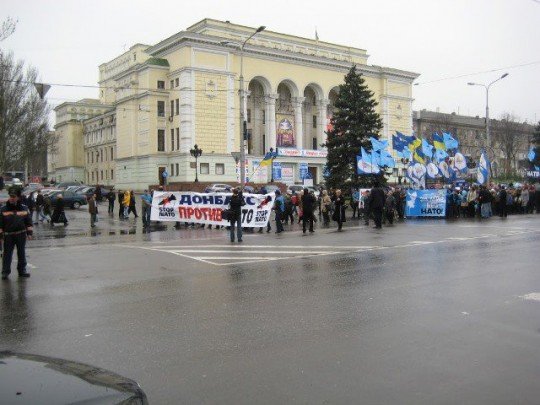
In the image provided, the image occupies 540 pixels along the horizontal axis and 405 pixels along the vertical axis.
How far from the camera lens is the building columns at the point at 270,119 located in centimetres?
6938

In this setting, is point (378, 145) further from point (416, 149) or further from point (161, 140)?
point (161, 140)

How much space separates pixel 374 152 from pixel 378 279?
2666 cm

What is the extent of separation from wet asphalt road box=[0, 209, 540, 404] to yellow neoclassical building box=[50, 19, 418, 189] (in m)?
45.7

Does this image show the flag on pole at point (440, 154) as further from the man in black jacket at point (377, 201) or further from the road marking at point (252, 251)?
the road marking at point (252, 251)

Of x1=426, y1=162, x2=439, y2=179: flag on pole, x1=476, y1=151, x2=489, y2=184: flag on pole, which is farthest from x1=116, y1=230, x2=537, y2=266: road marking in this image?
x1=476, y1=151, x2=489, y2=184: flag on pole

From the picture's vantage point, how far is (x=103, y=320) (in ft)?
25.2

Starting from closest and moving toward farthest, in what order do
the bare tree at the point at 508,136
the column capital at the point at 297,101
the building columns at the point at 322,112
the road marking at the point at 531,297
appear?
the road marking at the point at 531,297, the column capital at the point at 297,101, the building columns at the point at 322,112, the bare tree at the point at 508,136

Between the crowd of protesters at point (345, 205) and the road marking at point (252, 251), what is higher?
the crowd of protesters at point (345, 205)

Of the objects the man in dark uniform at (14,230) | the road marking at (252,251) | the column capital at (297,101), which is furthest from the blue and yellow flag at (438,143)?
the column capital at (297,101)

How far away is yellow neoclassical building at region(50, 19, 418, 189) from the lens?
61.7 metres

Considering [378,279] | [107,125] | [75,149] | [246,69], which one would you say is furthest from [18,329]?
[75,149]

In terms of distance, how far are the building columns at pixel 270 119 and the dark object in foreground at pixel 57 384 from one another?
66.5m

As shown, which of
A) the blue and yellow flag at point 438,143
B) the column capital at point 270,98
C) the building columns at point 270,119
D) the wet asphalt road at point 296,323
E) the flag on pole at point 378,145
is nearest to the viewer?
the wet asphalt road at point 296,323

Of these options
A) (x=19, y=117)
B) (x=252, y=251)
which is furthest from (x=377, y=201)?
(x=19, y=117)
